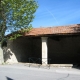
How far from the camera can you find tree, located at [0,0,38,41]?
647 inches

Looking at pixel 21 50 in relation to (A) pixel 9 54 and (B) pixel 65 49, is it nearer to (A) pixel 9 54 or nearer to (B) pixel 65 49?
(A) pixel 9 54

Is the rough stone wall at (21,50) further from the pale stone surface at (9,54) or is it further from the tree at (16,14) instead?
the tree at (16,14)

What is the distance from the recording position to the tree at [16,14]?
53.9 ft

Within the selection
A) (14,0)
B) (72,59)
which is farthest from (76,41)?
(14,0)

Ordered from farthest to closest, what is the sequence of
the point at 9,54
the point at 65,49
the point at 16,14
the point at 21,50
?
the point at 65,49, the point at 21,50, the point at 9,54, the point at 16,14

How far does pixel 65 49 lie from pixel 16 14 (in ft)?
25.9

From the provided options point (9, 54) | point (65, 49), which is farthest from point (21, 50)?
point (65, 49)

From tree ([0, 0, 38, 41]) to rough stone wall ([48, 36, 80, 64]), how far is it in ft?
14.4

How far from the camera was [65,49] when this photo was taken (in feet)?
70.1

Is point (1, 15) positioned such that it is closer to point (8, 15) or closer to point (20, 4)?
point (8, 15)

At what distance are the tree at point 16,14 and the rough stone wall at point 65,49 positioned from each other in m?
4.40

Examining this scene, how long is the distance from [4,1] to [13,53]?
5.73 metres

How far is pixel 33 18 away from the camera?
698 inches

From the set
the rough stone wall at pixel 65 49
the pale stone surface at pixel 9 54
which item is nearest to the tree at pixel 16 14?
the pale stone surface at pixel 9 54
